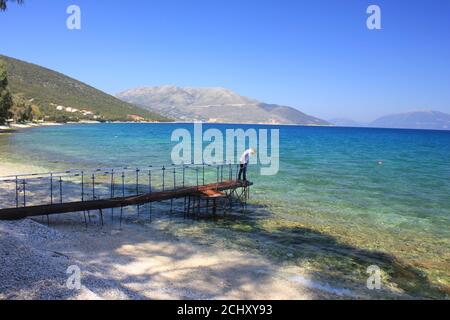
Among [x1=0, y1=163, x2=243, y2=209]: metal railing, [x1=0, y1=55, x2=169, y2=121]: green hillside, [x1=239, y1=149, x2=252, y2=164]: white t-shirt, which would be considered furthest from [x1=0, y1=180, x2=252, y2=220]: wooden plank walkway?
[x1=0, y1=55, x2=169, y2=121]: green hillside

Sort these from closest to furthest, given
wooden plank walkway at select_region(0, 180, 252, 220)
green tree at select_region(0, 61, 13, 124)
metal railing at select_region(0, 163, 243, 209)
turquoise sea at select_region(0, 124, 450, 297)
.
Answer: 1. turquoise sea at select_region(0, 124, 450, 297)
2. wooden plank walkway at select_region(0, 180, 252, 220)
3. metal railing at select_region(0, 163, 243, 209)
4. green tree at select_region(0, 61, 13, 124)

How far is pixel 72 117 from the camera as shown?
160 m

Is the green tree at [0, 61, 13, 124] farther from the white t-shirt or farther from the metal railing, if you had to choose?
the white t-shirt

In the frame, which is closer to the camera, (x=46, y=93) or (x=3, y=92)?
(x=3, y=92)

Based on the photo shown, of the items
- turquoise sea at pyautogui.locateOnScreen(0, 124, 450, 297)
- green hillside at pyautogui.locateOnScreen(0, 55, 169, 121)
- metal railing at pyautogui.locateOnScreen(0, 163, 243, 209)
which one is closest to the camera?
turquoise sea at pyautogui.locateOnScreen(0, 124, 450, 297)

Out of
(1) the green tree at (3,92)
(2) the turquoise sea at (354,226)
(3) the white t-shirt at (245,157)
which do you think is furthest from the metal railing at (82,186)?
(1) the green tree at (3,92)

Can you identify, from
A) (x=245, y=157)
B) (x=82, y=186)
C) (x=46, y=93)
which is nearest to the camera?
(x=82, y=186)

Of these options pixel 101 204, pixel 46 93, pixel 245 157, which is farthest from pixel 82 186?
pixel 46 93

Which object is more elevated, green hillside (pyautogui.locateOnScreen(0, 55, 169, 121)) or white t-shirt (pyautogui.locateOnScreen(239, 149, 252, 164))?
green hillside (pyautogui.locateOnScreen(0, 55, 169, 121))

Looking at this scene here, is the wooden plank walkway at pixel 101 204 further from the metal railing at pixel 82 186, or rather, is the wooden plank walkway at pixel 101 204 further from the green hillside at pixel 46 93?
the green hillside at pixel 46 93

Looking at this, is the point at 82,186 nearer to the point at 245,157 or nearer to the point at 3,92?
the point at 245,157

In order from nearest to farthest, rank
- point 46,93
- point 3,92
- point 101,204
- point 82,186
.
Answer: point 101,204 → point 82,186 → point 3,92 → point 46,93
